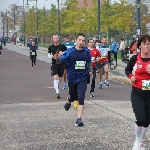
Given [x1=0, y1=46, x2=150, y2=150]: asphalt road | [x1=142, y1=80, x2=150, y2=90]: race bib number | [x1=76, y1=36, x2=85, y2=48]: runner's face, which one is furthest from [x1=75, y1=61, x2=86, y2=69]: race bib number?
[x1=142, y1=80, x2=150, y2=90]: race bib number

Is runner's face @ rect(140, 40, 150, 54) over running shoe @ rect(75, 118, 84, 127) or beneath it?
over

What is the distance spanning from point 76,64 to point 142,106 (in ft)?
9.59

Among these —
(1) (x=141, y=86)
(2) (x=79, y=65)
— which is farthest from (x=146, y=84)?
(2) (x=79, y=65)

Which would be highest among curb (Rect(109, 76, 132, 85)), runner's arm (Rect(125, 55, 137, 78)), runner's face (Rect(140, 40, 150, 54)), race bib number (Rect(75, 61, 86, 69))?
runner's face (Rect(140, 40, 150, 54))

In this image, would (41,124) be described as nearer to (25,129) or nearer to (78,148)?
(25,129)

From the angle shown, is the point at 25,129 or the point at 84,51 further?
the point at 84,51

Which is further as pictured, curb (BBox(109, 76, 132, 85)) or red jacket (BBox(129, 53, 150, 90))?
curb (BBox(109, 76, 132, 85))

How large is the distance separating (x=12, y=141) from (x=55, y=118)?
2.42m

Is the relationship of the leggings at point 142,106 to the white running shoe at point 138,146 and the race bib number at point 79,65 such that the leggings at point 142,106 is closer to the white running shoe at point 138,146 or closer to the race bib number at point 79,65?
the white running shoe at point 138,146

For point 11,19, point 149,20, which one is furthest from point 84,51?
point 11,19

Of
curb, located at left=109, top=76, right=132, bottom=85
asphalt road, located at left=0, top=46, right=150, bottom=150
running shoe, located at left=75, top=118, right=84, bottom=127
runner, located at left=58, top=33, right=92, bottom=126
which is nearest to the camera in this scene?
asphalt road, located at left=0, top=46, right=150, bottom=150

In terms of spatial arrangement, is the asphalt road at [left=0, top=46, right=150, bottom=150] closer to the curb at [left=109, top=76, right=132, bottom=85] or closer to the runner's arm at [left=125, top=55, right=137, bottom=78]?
the runner's arm at [left=125, top=55, right=137, bottom=78]

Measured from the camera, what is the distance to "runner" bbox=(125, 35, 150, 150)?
7.25 meters

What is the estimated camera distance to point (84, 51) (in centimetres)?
1014
